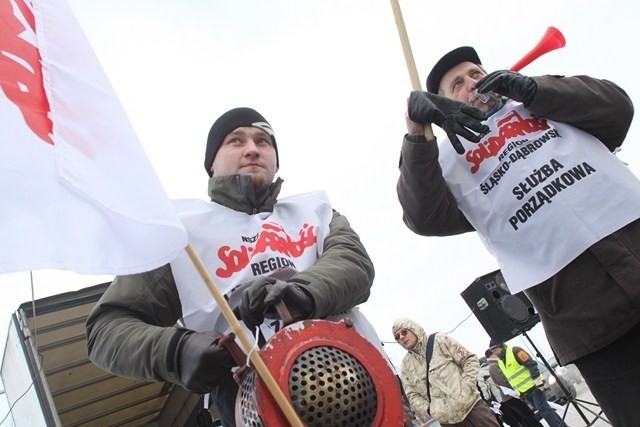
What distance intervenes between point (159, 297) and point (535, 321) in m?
6.50

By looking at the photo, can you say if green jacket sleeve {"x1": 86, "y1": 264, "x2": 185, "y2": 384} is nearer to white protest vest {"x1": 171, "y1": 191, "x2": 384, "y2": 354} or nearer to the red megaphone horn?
white protest vest {"x1": 171, "y1": 191, "x2": 384, "y2": 354}

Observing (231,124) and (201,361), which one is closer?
(201,361)

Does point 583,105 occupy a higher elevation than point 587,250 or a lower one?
higher

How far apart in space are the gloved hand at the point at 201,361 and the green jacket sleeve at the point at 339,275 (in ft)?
0.92

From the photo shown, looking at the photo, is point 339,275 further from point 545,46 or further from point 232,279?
point 545,46

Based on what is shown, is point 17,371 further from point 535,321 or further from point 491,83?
point 535,321

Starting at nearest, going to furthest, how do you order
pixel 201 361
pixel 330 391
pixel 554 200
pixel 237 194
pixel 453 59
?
pixel 330 391, pixel 201 361, pixel 237 194, pixel 554 200, pixel 453 59

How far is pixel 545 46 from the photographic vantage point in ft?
7.63

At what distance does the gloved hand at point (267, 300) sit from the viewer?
1.14 metres

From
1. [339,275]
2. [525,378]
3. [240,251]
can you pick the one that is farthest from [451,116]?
[525,378]

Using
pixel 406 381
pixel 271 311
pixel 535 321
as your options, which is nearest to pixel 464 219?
pixel 271 311

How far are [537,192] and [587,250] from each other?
11.5 inches

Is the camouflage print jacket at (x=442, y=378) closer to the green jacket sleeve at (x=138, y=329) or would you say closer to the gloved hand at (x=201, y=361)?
the green jacket sleeve at (x=138, y=329)

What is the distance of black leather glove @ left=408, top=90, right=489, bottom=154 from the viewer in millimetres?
1864
